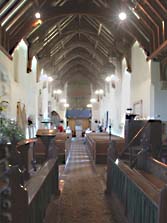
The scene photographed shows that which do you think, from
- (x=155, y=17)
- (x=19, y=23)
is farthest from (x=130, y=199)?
(x=19, y=23)

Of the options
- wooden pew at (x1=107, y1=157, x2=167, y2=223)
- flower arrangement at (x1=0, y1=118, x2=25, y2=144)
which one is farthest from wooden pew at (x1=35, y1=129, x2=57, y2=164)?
wooden pew at (x1=107, y1=157, x2=167, y2=223)

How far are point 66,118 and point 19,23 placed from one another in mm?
19985

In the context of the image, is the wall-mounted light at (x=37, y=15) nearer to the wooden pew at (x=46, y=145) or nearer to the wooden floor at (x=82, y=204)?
the wooden pew at (x=46, y=145)

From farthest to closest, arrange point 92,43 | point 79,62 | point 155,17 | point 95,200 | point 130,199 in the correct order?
point 79,62 < point 92,43 < point 155,17 < point 95,200 < point 130,199

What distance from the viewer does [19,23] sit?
9.75 meters

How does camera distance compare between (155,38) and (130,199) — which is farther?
(155,38)

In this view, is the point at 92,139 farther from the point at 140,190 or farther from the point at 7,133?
the point at 140,190

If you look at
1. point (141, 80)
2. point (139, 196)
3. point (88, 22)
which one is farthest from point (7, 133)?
point (88, 22)

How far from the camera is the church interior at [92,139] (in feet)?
10.8

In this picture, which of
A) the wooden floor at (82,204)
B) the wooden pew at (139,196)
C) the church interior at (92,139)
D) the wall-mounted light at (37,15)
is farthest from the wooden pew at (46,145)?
the wall-mounted light at (37,15)

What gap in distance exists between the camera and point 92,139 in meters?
12.5

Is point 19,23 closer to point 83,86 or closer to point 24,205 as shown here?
point 24,205

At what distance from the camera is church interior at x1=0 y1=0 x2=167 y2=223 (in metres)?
3.29

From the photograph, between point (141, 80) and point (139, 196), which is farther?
point (141, 80)
